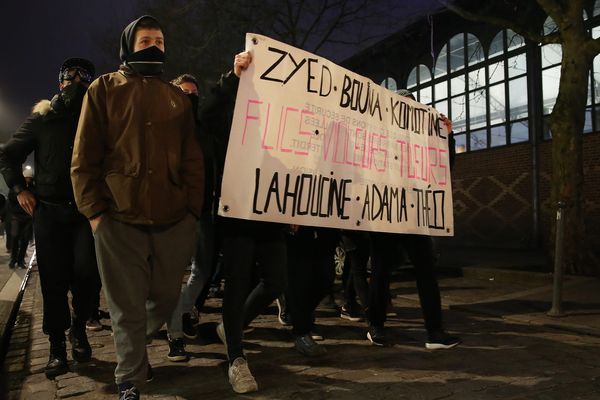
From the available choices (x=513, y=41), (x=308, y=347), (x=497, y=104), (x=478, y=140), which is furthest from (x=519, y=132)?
(x=308, y=347)

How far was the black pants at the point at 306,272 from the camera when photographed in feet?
13.1

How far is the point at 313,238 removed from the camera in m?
4.02

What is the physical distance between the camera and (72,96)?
3.49 m

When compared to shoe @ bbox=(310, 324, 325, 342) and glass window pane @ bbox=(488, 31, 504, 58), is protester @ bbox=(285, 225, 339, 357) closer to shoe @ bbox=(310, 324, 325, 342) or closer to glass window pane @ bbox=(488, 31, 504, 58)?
shoe @ bbox=(310, 324, 325, 342)

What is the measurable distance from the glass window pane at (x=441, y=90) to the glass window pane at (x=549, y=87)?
12.9ft

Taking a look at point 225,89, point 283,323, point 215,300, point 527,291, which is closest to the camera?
point 225,89

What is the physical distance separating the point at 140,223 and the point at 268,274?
3.30ft

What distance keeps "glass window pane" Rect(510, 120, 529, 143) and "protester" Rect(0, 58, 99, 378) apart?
1352 centimetres

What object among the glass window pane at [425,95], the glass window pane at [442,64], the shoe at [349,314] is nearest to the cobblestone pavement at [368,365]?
the shoe at [349,314]

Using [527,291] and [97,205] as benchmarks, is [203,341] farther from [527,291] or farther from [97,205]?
→ [527,291]

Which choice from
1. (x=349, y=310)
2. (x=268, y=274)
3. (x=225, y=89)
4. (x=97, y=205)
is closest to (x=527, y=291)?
(x=349, y=310)

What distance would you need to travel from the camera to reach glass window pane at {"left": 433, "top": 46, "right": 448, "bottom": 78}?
17547mm

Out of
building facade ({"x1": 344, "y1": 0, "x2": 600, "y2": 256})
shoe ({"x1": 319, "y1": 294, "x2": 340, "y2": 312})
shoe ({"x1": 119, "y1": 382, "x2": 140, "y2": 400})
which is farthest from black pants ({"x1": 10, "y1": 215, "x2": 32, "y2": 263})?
building facade ({"x1": 344, "y1": 0, "x2": 600, "y2": 256})

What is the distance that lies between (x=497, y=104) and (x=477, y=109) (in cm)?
80
